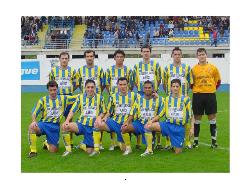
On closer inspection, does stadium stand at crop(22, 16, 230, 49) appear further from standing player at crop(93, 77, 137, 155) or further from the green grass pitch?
standing player at crop(93, 77, 137, 155)

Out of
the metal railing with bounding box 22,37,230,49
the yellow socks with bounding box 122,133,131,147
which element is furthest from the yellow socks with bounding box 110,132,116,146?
the metal railing with bounding box 22,37,230,49

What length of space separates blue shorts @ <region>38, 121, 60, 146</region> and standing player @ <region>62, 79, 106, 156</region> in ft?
0.81

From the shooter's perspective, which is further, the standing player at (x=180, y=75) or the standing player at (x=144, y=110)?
the standing player at (x=180, y=75)

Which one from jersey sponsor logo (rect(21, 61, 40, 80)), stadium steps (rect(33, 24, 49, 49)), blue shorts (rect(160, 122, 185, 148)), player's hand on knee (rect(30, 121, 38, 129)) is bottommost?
blue shorts (rect(160, 122, 185, 148))

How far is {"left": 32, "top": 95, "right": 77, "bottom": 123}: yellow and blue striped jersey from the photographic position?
6770 mm

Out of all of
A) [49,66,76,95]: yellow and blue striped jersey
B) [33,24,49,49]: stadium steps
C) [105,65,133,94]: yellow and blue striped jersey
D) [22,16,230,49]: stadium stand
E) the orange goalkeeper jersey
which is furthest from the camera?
[33,24,49,49]: stadium steps

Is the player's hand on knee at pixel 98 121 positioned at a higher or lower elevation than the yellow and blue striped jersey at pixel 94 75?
lower

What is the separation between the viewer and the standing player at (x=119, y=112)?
669cm

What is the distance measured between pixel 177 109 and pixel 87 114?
→ 126cm

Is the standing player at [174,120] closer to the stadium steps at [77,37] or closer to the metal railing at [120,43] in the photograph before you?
the metal railing at [120,43]

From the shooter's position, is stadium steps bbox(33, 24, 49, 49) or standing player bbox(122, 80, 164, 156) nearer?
standing player bbox(122, 80, 164, 156)

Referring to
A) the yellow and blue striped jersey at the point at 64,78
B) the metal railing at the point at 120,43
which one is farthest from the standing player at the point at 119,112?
the metal railing at the point at 120,43

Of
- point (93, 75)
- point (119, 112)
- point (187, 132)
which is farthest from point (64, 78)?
point (187, 132)

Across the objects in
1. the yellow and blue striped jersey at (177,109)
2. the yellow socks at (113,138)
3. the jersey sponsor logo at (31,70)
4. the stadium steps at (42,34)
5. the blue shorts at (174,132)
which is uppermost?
the stadium steps at (42,34)
